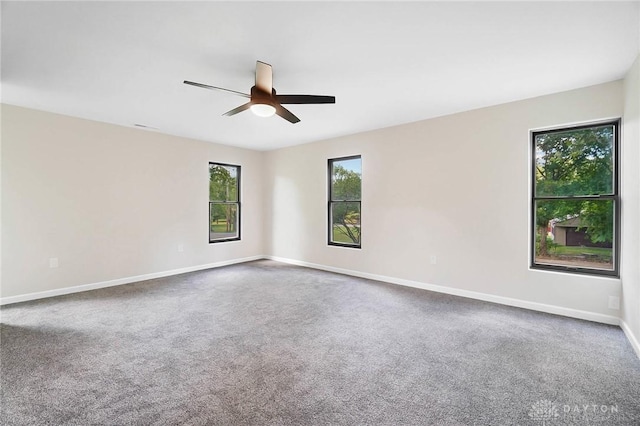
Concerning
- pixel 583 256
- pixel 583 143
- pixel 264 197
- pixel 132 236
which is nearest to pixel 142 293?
pixel 132 236

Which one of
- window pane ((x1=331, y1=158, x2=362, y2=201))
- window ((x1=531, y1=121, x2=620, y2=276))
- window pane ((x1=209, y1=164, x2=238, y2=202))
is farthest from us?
window pane ((x1=209, y1=164, x2=238, y2=202))

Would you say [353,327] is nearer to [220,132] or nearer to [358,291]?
[358,291]

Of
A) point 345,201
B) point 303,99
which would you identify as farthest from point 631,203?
point 345,201

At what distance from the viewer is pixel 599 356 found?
2354 millimetres

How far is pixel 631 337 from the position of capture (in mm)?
2551

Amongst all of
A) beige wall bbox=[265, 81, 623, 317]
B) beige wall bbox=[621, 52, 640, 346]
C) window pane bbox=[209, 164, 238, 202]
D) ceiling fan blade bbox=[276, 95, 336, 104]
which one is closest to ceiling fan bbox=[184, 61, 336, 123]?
ceiling fan blade bbox=[276, 95, 336, 104]

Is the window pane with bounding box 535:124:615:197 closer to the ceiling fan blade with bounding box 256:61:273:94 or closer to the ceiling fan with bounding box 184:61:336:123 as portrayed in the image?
the ceiling fan with bounding box 184:61:336:123

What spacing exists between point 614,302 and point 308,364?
325 centimetres

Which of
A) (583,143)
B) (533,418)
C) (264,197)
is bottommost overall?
(533,418)

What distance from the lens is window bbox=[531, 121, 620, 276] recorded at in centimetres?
308

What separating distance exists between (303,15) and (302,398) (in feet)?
8.41

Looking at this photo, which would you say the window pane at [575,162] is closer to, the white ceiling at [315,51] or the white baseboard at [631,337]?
the white ceiling at [315,51]

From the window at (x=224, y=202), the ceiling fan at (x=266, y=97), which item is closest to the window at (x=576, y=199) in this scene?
the ceiling fan at (x=266, y=97)

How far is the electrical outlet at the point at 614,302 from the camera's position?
9.66 feet
